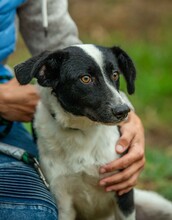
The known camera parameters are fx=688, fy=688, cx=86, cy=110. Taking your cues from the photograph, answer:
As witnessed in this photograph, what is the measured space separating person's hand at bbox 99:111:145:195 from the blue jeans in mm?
288

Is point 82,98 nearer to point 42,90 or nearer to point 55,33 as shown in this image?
point 42,90

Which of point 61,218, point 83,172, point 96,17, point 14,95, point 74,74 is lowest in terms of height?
point 96,17

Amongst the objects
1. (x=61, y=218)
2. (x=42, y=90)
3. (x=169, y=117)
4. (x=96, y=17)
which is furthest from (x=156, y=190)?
(x=96, y=17)

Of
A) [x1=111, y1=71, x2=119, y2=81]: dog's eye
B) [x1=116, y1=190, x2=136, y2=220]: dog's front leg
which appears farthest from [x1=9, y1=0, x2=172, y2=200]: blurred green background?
[x1=111, y1=71, x2=119, y2=81]: dog's eye

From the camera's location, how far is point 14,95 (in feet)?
10.4

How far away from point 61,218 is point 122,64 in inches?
30.6

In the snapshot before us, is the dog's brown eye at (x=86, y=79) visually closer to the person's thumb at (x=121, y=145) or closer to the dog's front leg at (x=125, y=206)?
the person's thumb at (x=121, y=145)

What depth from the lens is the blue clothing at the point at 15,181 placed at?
2797 mm

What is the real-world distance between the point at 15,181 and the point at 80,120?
39 cm

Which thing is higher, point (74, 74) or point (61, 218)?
point (74, 74)

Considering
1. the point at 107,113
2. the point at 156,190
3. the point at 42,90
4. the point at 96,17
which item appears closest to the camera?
the point at 107,113

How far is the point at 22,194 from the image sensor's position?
9.35ft

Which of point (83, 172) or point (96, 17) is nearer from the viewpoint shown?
point (83, 172)

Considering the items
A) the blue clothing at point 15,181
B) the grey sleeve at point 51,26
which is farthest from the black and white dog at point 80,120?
the grey sleeve at point 51,26
